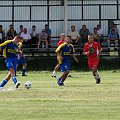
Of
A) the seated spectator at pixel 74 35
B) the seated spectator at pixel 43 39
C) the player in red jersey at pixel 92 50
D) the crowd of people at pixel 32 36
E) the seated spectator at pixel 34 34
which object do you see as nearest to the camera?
the player in red jersey at pixel 92 50

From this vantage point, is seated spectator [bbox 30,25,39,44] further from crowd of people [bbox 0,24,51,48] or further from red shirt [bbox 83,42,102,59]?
red shirt [bbox 83,42,102,59]

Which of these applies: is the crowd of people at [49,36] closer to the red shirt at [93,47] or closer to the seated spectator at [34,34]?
the seated spectator at [34,34]

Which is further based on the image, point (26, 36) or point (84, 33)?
point (84, 33)

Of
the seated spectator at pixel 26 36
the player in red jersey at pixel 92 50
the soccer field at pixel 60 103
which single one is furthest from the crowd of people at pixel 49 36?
the soccer field at pixel 60 103

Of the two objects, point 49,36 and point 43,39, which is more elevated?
point 49,36

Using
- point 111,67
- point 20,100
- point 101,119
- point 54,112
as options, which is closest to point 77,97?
point 20,100

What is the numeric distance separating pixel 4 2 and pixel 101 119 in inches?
1050

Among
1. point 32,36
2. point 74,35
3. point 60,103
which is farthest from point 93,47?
point 32,36

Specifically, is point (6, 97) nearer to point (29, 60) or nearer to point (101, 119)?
point (101, 119)

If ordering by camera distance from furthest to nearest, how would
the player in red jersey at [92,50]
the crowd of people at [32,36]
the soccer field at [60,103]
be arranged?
1. the crowd of people at [32,36]
2. the player in red jersey at [92,50]
3. the soccer field at [60,103]

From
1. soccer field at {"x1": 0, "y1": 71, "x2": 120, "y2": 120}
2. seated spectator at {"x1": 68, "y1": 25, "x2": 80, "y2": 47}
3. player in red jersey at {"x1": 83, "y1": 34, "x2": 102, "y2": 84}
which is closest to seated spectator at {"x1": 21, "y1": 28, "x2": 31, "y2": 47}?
seated spectator at {"x1": 68, "y1": 25, "x2": 80, "y2": 47}

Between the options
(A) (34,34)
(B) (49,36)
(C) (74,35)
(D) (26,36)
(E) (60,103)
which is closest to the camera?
(E) (60,103)

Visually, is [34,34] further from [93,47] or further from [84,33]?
[93,47]

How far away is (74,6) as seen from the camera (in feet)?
129
